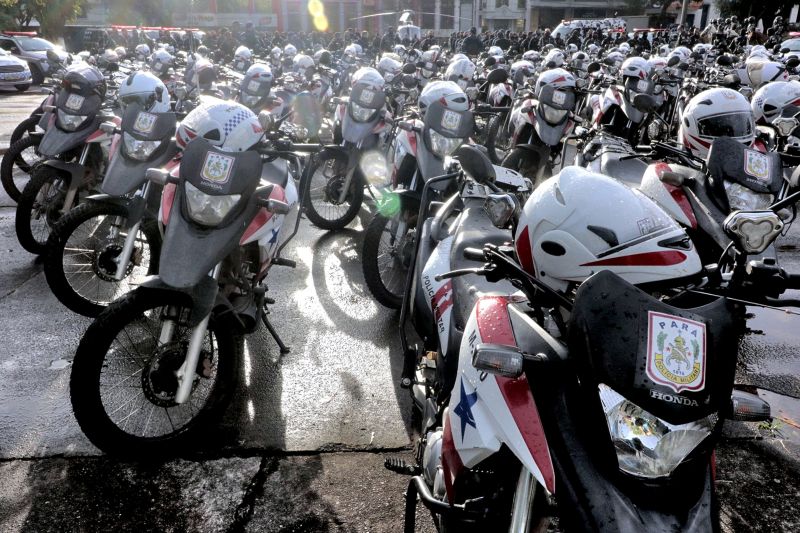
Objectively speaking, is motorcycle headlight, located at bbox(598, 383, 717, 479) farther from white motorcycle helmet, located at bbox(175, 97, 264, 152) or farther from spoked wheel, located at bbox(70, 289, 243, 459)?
white motorcycle helmet, located at bbox(175, 97, 264, 152)

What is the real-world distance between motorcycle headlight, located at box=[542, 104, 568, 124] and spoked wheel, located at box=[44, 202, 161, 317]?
4.32m

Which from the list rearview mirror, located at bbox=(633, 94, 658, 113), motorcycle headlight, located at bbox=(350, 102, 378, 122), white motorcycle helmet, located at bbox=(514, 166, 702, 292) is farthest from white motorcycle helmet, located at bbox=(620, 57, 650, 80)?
white motorcycle helmet, located at bbox=(514, 166, 702, 292)

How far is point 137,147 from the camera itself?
14.4 ft

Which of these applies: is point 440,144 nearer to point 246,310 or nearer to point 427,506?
point 246,310

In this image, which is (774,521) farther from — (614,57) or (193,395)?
(614,57)

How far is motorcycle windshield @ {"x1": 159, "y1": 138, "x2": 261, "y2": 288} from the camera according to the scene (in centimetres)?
299

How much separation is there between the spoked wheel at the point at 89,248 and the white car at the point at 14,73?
52.5 ft

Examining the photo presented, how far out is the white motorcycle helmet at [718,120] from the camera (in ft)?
14.4

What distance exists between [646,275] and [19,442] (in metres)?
2.87

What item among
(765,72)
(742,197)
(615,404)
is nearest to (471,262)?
(615,404)

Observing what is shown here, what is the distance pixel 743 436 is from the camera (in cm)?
329

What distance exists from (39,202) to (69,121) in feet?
2.36

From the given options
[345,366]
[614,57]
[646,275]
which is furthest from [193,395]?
[614,57]

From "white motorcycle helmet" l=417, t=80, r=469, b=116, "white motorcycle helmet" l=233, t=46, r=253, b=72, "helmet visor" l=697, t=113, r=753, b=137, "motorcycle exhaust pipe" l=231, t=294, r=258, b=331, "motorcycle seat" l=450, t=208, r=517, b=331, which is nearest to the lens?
"motorcycle seat" l=450, t=208, r=517, b=331
